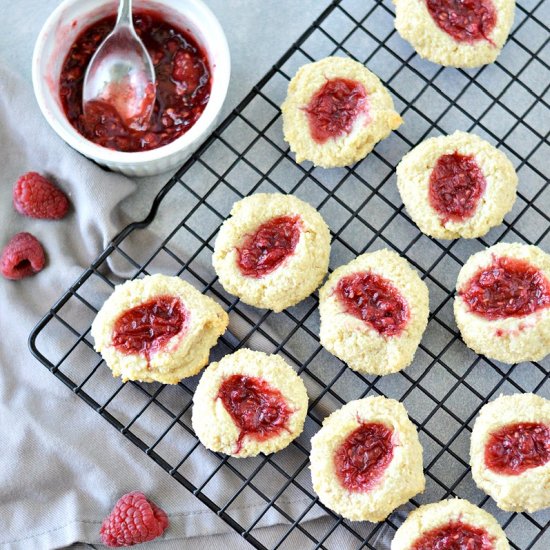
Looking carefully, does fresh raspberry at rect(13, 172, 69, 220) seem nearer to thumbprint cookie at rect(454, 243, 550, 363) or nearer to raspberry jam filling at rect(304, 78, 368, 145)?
raspberry jam filling at rect(304, 78, 368, 145)

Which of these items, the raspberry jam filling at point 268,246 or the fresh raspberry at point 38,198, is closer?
the raspberry jam filling at point 268,246

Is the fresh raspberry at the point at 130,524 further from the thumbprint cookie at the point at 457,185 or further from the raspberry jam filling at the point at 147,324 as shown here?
the thumbprint cookie at the point at 457,185

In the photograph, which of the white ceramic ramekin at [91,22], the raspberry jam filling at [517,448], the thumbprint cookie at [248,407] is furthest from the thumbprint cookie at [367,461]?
the white ceramic ramekin at [91,22]

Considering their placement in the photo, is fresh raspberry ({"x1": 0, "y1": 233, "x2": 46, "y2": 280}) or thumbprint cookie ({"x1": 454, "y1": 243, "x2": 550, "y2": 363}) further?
fresh raspberry ({"x1": 0, "y1": 233, "x2": 46, "y2": 280})

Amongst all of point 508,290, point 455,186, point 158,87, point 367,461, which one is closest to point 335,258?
point 455,186

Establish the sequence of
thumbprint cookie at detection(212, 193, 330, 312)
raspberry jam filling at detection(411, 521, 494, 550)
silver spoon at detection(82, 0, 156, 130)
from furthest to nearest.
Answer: silver spoon at detection(82, 0, 156, 130), thumbprint cookie at detection(212, 193, 330, 312), raspberry jam filling at detection(411, 521, 494, 550)

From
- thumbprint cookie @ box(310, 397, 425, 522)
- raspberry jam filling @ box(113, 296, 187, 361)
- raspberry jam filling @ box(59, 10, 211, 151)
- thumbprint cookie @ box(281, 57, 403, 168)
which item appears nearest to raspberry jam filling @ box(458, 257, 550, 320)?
thumbprint cookie @ box(310, 397, 425, 522)

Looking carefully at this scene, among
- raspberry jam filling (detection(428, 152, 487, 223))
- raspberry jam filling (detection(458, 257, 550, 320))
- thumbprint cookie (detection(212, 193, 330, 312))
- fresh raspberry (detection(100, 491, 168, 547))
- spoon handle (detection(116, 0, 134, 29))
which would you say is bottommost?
fresh raspberry (detection(100, 491, 168, 547))
